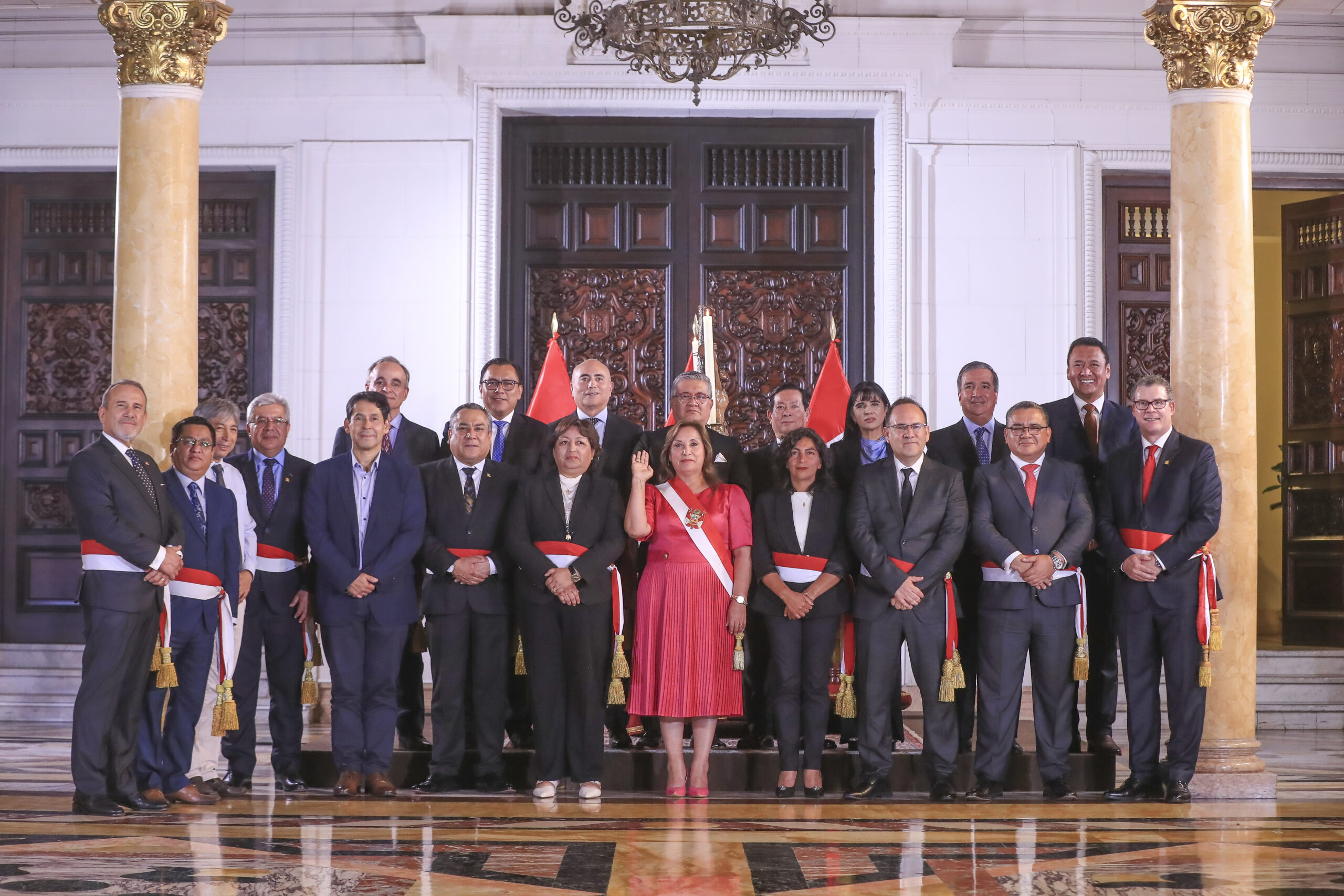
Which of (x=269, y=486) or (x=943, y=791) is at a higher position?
(x=269, y=486)

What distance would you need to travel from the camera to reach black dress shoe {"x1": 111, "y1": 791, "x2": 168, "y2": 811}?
5473 mm

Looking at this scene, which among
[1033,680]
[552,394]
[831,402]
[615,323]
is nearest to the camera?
[1033,680]

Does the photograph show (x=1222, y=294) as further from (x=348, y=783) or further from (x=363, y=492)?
(x=348, y=783)

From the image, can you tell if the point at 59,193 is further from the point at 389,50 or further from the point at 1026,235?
Answer: the point at 1026,235

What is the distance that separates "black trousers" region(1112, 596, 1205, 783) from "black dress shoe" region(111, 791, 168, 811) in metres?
3.95

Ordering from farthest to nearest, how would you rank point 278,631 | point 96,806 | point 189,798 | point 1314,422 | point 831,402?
1. point 1314,422
2. point 831,402
3. point 278,631
4. point 189,798
5. point 96,806

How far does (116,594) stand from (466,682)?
4.73ft

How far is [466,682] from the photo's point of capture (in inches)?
234

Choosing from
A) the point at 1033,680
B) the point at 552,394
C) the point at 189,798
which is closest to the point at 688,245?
the point at 552,394

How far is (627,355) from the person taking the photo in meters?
9.20

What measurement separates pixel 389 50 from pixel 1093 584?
18.5 feet

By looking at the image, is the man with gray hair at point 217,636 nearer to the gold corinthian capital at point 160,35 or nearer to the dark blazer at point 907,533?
the gold corinthian capital at point 160,35

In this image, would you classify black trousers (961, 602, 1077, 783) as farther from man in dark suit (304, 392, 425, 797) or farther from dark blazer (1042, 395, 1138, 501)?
man in dark suit (304, 392, 425, 797)

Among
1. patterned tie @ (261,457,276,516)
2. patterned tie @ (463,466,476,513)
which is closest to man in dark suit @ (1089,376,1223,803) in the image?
patterned tie @ (463,466,476,513)
